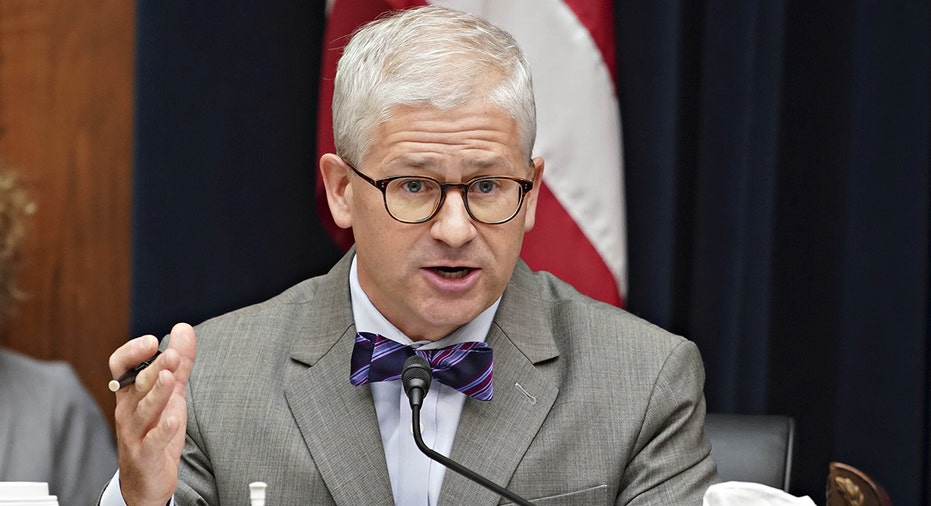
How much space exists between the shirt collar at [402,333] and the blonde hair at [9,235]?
116 centimetres

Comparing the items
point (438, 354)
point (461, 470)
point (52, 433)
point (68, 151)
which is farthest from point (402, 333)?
point (68, 151)

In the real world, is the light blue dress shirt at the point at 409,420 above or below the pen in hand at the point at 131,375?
below

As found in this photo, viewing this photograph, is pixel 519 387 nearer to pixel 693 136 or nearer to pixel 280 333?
pixel 280 333

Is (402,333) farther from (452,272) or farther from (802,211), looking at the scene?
(802,211)

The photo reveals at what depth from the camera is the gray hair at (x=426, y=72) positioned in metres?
1.88

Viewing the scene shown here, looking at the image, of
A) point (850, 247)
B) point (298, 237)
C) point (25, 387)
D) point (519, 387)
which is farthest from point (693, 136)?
point (25, 387)

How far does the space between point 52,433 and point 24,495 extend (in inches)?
55.8

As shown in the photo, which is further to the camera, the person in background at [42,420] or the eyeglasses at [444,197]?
the person in background at [42,420]

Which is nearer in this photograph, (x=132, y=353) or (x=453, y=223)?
(x=132, y=353)

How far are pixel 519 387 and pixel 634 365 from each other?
0.19 m

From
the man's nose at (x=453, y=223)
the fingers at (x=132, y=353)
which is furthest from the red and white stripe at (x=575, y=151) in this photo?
the fingers at (x=132, y=353)

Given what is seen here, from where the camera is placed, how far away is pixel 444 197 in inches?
73.8

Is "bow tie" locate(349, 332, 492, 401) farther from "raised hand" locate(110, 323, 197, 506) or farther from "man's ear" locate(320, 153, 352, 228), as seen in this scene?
"raised hand" locate(110, 323, 197, 506)

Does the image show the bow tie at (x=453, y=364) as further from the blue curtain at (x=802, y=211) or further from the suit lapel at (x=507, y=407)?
the blue curtain at (x=802, y=211)
